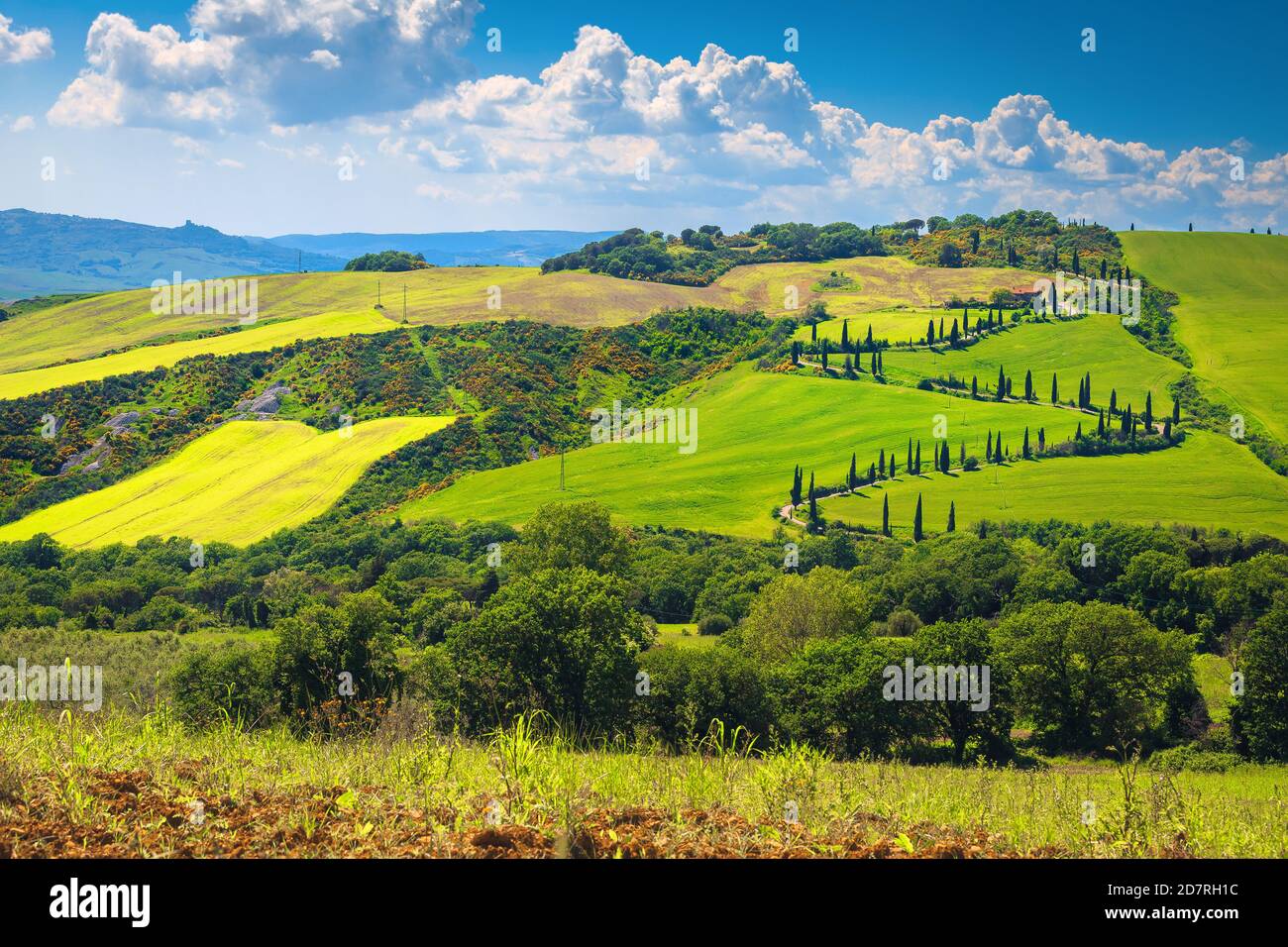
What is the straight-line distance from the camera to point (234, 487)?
120 m

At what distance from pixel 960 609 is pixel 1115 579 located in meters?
15.1

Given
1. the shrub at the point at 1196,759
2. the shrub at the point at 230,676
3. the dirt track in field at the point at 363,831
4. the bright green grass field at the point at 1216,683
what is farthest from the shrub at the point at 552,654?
the bright green grass field at the point at 1216,683

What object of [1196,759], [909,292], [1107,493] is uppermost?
[909,292]

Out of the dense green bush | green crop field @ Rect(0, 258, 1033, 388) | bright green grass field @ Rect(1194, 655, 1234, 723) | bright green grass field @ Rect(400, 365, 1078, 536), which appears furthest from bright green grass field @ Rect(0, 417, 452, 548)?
the dense green bush

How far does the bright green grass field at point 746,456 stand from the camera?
383ft

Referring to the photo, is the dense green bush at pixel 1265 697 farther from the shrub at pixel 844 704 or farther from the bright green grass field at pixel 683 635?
the bright green grass field at pixel 683 635

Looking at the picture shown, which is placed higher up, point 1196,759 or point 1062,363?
point 1062,363

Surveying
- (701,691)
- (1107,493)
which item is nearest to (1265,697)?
(701,691)

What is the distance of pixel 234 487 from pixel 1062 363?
116683 mm

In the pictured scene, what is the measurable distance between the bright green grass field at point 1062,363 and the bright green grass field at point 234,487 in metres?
71.7

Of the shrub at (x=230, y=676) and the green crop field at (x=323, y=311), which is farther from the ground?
the green crop field at (x=323, y=311)

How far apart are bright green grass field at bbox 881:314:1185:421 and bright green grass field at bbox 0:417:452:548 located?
71653 millimetres

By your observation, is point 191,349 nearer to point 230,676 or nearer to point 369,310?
point 369,310
